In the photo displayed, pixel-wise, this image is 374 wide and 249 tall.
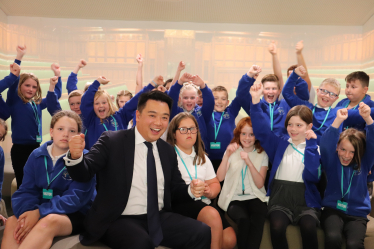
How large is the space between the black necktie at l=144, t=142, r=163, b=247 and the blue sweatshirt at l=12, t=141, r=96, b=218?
424mm

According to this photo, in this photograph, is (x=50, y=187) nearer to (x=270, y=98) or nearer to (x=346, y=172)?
(x=346, y=172)

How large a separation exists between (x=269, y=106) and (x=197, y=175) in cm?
117

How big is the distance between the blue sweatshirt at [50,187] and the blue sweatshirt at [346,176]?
165 cm

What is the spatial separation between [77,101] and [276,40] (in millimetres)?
3269

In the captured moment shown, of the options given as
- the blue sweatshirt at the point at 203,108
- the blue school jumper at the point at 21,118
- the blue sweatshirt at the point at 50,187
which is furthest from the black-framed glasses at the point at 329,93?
the blue school jumper at the point at 21,118

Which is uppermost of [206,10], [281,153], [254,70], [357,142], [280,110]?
[206,10]

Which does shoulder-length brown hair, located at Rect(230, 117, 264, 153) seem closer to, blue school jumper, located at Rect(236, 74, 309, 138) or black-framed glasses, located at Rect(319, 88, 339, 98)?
blue school jumper, located at Rect(236, 74, 309, 138)

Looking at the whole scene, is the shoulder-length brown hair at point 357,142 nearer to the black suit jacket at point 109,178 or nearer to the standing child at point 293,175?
the standing child at point 293,175

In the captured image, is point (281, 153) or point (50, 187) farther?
point (281, 153)

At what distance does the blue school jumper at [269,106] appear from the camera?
295 cm

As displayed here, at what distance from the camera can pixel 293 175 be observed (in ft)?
8.30

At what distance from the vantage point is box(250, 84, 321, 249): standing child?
7.50 feet

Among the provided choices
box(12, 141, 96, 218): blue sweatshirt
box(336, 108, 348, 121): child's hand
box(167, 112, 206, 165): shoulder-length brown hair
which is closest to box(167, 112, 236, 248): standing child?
box(167, 112, 206, 165): shoulder-length brown hair

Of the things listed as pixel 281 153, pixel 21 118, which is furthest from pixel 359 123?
pixel 21 118
